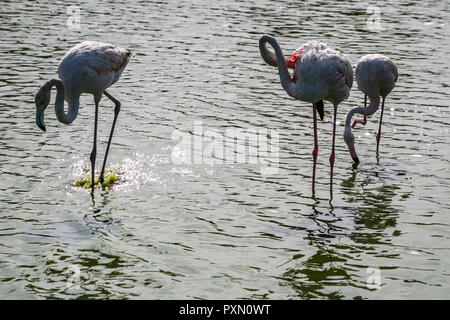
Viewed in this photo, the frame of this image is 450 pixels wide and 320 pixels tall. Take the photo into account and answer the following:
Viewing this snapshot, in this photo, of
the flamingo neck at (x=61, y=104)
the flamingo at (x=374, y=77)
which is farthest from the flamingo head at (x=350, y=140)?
the flamingo neck at (x=61, y=104)

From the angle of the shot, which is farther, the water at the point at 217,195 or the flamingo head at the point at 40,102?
the flamingo head at the point at 40,102

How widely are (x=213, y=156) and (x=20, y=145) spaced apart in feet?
9.84

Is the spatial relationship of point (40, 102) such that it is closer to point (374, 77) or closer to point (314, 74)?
point (314, 74)

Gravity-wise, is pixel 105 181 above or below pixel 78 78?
below

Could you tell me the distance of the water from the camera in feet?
23.3

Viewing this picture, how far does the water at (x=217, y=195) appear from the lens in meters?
7.09

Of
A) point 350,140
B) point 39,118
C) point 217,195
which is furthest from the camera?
point 350,140

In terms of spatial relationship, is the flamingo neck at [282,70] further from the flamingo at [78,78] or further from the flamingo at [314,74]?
the flamingo at [78,78]

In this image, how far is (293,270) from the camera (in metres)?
7.30

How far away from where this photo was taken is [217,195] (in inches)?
372

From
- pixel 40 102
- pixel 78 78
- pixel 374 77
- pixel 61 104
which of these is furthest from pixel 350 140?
pixel 40 102

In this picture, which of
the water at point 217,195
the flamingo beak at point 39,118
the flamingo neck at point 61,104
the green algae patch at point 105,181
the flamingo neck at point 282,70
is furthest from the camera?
the green algae patch at point 105,181

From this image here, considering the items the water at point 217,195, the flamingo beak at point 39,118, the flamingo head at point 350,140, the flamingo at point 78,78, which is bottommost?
the water at point 217,195

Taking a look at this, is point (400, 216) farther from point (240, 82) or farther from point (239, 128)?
point (240, 82)
